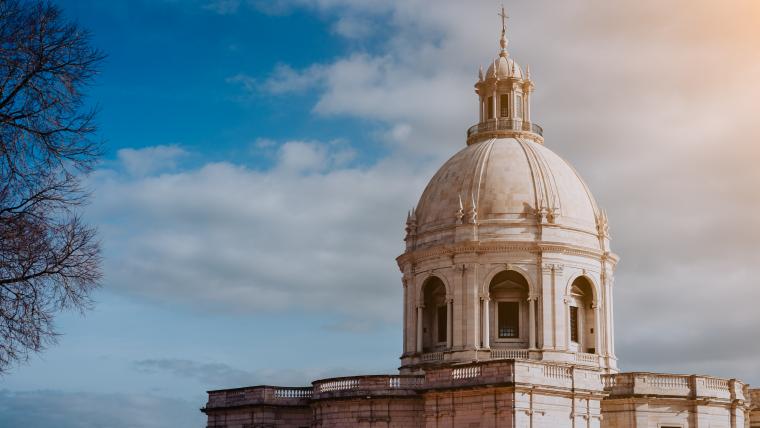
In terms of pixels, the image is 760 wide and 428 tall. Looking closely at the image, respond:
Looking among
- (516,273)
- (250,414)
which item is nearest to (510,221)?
(516,273)

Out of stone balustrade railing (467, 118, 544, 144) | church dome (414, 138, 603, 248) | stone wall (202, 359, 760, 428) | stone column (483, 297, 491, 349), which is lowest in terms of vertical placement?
stone wall (202, 359, 760, 428)

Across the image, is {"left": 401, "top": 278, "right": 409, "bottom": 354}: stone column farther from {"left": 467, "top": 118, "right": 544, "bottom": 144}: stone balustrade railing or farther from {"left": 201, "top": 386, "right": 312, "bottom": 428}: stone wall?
{"left": 467, "top": 118, "right": 544, "bottom": 144}: stone balustrade railing

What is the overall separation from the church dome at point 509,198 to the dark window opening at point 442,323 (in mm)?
3510

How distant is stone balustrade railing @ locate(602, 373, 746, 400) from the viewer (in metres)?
46.6

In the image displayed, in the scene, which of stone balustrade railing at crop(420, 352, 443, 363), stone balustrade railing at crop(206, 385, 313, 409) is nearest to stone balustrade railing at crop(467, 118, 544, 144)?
stone balustrade railing at crop(420, 352, 443, 363)

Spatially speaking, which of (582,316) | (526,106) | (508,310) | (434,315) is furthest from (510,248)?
(526,106)

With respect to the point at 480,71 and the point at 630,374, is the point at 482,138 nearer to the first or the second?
A: the point at 480,71

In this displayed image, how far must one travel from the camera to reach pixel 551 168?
54969 millimetres

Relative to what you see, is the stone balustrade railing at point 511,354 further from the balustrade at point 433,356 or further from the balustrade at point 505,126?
the balustrade at point 505,126

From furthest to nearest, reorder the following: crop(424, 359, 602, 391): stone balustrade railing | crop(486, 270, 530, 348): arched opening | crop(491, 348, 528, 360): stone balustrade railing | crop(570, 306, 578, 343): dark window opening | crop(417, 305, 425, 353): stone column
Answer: crop(417, 305, 425, 353): stone column < crop(570, 306, 578, 343): dark window opening < crop(486, 270, 530, 348): arched opening < crop(491, 348, 528, 360): stone balustrade railing < crop(424, 359, 602, 391): stone balustrade railing

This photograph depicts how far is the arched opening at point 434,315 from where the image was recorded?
2130 inches

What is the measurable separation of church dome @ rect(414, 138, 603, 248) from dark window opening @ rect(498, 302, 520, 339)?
11.4 feet

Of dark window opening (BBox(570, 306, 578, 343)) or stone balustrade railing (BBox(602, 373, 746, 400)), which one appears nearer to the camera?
stone balustrade railing (BBox(602, 373, 746, 400))

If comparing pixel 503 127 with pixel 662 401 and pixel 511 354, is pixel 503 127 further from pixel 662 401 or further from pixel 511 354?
pixel 662 401
